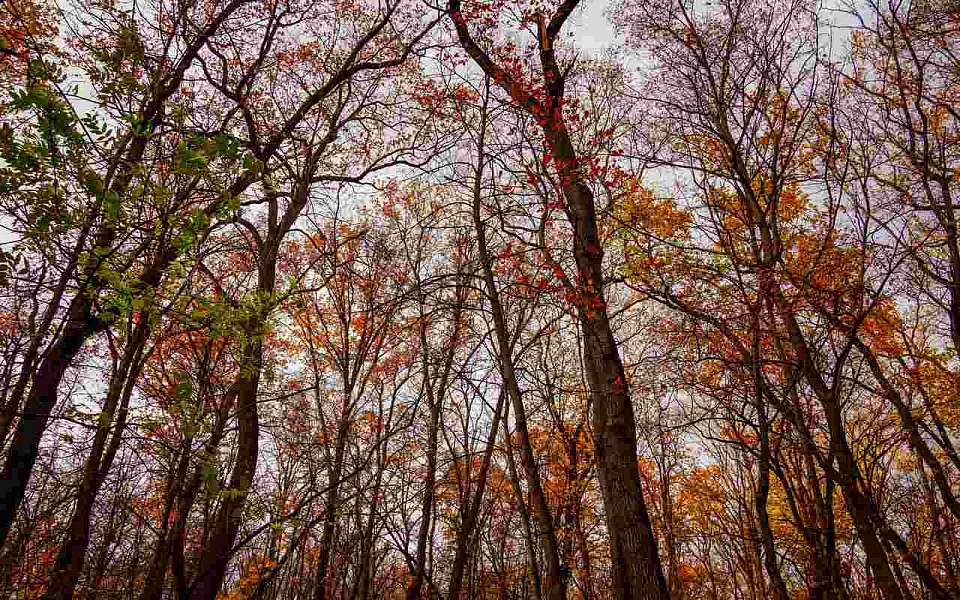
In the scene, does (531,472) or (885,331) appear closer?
(531,472)

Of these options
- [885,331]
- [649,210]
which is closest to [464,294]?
[649,210]

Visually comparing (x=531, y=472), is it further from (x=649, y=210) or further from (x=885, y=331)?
(x=885, y=331)

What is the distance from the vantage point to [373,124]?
8.57 m

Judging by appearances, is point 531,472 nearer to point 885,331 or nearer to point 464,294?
point 464,294

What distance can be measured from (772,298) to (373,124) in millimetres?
6953

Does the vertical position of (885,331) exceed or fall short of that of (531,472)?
it exceeds it

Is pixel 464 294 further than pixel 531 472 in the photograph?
Yes

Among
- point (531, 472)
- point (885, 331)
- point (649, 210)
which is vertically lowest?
point (531, 472)

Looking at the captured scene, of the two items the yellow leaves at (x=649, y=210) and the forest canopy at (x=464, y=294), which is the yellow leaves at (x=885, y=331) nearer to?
the forest canopy at (x=464, y=294)

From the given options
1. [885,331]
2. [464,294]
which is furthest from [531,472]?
[885,331]

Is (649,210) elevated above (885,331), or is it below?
above

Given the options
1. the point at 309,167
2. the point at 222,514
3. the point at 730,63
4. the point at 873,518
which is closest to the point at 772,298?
the point at 873,518

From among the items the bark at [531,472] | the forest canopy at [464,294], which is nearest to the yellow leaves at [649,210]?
the forest canopy at [464,294]

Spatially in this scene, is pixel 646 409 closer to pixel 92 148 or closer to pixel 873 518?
pixel 873 518
